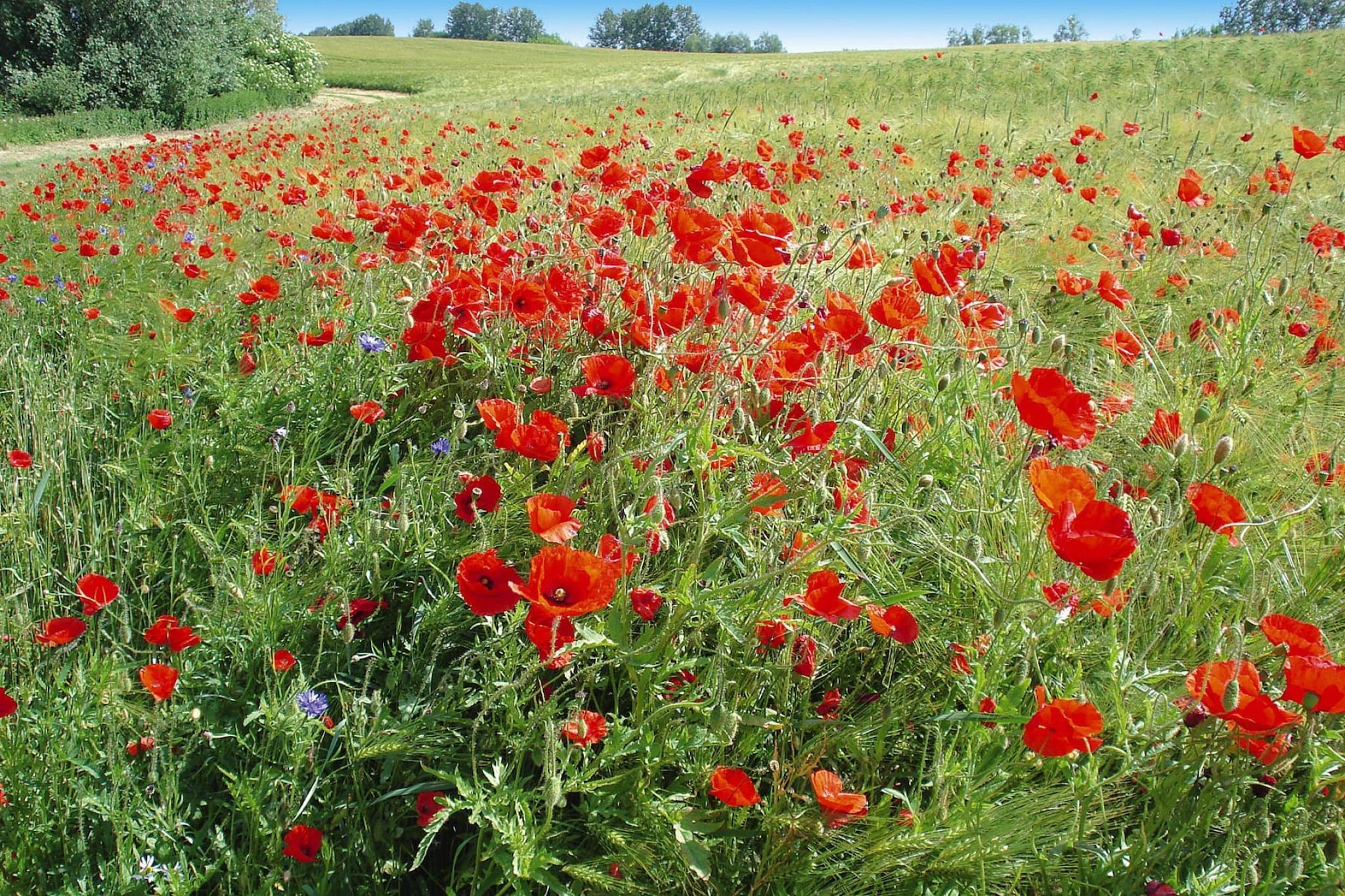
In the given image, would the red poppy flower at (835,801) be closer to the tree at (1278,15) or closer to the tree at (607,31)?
the tree at (1278,15)

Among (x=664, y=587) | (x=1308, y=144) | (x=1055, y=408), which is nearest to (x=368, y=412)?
(x=664, y=587)

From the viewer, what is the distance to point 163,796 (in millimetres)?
1244

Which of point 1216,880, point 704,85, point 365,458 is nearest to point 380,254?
point 365,458

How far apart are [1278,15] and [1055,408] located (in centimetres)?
8785

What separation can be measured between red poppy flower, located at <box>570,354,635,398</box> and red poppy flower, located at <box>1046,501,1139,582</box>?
2.97 feet

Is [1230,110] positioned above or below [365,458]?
above

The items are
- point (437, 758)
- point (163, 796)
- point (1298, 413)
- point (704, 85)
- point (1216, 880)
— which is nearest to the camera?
point (1216, 880)

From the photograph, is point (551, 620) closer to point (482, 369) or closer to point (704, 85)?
point (482, 369)

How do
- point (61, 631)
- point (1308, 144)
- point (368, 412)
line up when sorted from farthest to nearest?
point (1308, 144)
point (368, 412)
point (61, 631)

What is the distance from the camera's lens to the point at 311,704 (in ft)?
4.45

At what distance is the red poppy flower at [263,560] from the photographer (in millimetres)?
1558

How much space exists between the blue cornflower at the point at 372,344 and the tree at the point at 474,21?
11828 cm

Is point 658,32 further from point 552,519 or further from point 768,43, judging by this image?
point 552,519

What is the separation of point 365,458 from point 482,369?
0.43 m
